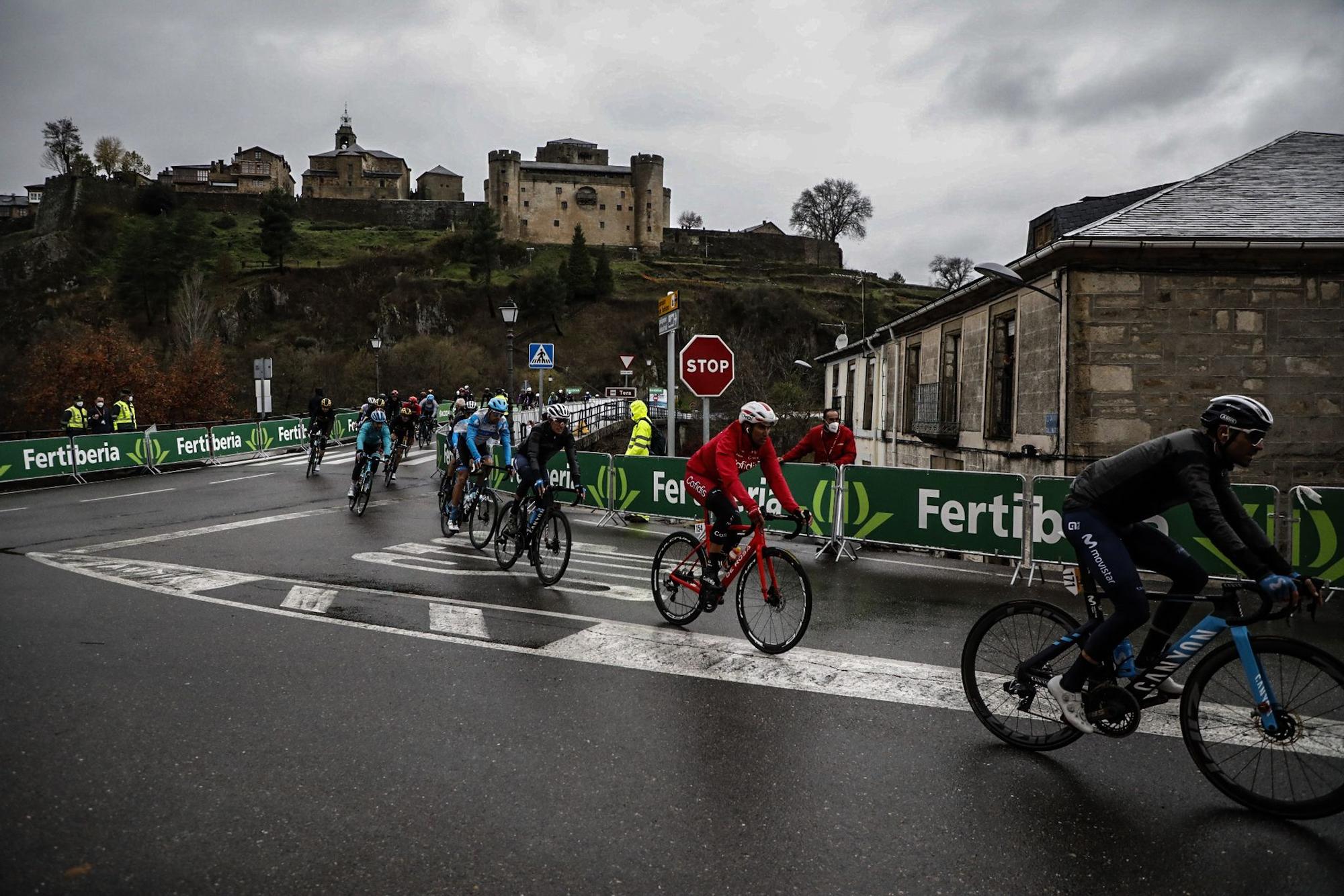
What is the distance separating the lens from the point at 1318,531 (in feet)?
29.4

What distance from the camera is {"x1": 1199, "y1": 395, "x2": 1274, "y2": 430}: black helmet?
13.2 feet

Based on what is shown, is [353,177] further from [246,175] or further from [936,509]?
[936,509]

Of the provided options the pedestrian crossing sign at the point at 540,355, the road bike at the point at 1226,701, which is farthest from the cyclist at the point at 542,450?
the pedestrian crossing sign at the point at 540,355

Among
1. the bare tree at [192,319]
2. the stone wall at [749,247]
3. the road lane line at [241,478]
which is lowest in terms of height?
the road lane line at [241,478]

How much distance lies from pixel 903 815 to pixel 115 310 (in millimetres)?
102615

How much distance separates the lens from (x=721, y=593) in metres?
7.19

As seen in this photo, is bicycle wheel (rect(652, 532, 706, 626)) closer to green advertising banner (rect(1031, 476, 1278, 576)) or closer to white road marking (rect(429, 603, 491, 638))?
white road marking (rect(429, 603, 491, 638))

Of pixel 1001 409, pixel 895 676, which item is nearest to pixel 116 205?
pixel 1001 409

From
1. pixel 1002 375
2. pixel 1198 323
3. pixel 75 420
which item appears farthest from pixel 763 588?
pixel 75 420

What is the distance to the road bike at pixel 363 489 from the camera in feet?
48.8

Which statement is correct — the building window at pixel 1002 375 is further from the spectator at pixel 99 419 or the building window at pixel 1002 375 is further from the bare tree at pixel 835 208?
the bare tree at pixel 835 208

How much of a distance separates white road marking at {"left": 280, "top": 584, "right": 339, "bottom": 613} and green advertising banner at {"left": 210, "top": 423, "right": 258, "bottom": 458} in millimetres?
19415

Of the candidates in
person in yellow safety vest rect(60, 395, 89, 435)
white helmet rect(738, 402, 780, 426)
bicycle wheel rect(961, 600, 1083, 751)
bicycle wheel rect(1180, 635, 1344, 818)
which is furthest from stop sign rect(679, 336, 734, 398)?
person in yellow safety vest rect(60, 395, 89, 435)

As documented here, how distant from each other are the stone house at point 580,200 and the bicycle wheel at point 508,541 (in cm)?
11381
